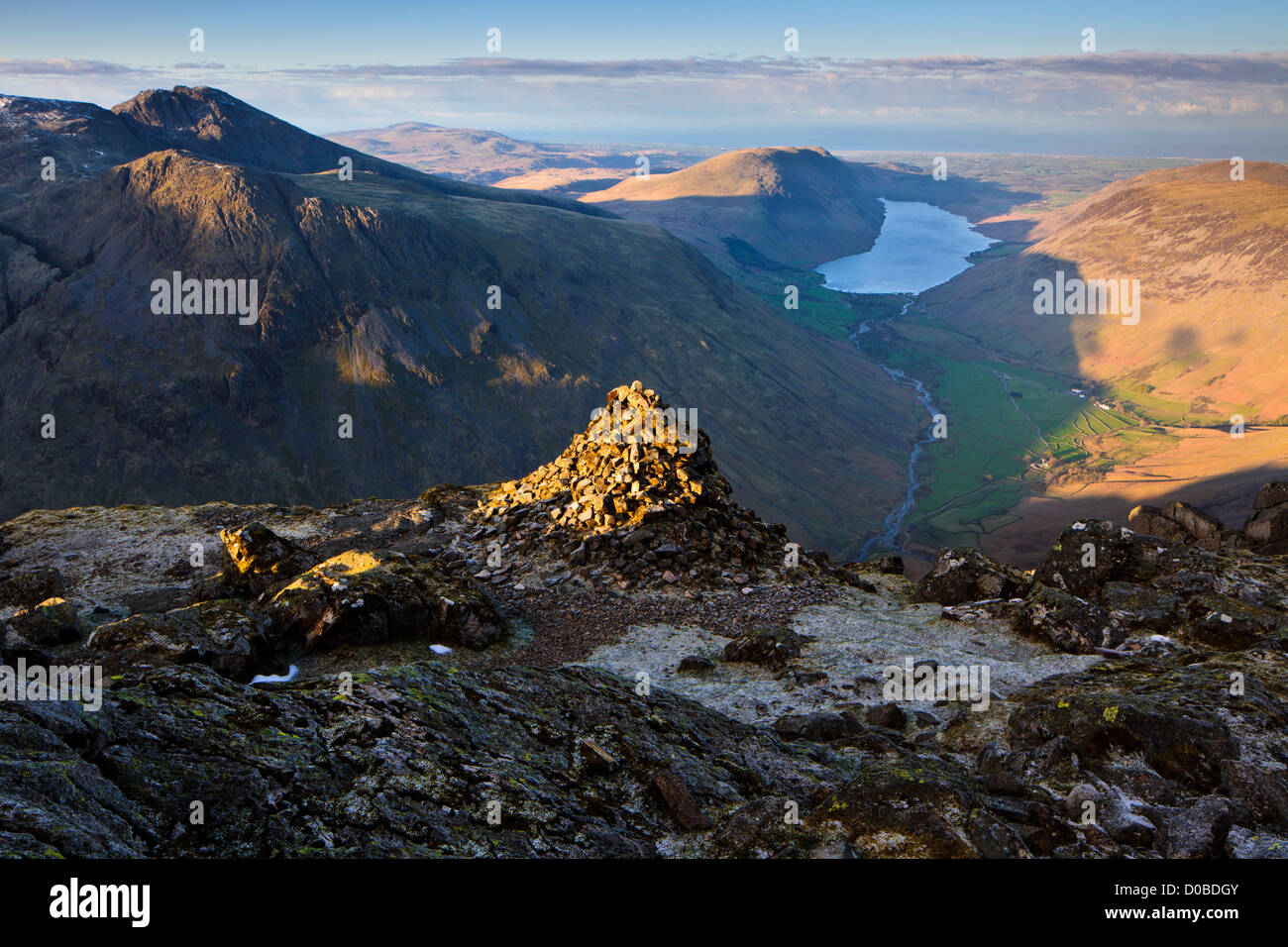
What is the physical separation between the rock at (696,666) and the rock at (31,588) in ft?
85.0

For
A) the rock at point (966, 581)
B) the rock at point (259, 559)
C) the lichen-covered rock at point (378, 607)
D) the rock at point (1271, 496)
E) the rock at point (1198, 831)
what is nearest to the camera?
the rock at point (1198, 831)

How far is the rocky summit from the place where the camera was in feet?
36.7

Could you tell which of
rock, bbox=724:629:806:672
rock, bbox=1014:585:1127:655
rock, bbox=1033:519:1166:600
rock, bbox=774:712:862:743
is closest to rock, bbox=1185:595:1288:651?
rock, bbox=1014:585:1127:655

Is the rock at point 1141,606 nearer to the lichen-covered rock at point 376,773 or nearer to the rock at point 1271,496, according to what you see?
the rock at point 1271,496

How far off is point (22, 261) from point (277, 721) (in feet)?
593

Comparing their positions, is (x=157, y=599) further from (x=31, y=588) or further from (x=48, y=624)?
(x=48, y=624)

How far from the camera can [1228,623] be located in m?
24.6

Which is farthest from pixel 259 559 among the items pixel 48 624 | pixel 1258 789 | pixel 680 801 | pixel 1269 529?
pixel 1269 529

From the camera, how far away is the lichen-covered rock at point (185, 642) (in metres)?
21.6

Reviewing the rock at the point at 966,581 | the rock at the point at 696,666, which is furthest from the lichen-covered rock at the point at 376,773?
the rock at the point at 966,581

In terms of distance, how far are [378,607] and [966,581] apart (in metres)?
23.7

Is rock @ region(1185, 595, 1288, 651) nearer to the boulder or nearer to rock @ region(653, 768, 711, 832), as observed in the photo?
the boulder
